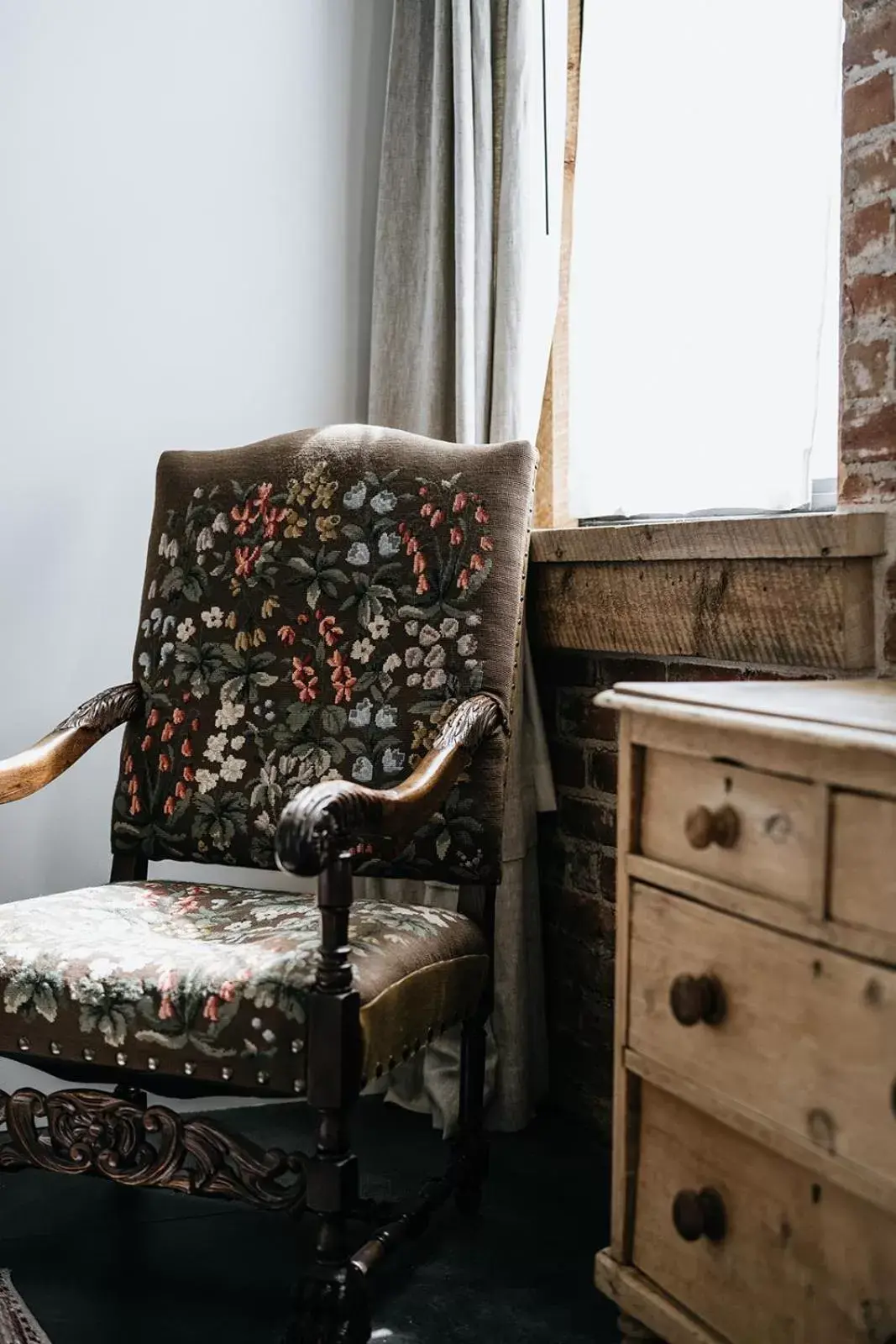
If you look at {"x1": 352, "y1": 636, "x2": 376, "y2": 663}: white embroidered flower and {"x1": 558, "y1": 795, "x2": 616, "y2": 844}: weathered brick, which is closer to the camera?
{"x1": 352, "y1": 636, "x2": 376, "y2": 663}: white embroidered flower

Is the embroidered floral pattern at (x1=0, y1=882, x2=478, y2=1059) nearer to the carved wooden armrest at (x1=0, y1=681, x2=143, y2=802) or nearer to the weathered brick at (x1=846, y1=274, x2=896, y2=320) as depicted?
the carved wooden armrest at (x1=0, y1=681, x2=143, y2=802)

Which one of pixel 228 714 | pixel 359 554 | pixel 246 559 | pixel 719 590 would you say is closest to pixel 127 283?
pixel 246 559

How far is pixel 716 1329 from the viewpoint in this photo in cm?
130

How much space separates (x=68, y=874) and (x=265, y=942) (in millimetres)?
949

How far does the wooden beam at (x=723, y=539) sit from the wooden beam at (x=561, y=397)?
0.27m

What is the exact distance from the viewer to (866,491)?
1703 mm

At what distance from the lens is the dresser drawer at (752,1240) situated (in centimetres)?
111

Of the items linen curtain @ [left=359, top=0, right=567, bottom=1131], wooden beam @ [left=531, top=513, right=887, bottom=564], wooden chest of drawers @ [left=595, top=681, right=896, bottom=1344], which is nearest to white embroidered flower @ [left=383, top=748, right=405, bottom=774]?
linen curtain @ [left=359, top=0, right=567, bottom=1131]

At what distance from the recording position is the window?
191cm

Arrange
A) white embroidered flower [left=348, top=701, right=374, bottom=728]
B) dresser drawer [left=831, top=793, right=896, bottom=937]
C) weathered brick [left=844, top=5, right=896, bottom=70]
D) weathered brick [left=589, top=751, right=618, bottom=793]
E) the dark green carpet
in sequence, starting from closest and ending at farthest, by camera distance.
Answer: dresser drawer [left=831, top=793, right=896, bottom=937] < weathered brick [left=844, top=5, right=896, bottom=70] < the dark green carpet < white embroidered flower [left=348, top=701, right=374, bottom=728] < weathered brick [left=589, top=751, right=618, bottom=793]

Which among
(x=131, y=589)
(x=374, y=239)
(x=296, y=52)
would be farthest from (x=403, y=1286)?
(x=296, y=52)

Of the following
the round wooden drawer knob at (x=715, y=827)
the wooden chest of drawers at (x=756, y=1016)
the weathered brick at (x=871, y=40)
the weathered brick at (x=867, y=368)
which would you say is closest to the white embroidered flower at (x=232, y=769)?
the wooden chest of drawers at (x=756, y=1016)

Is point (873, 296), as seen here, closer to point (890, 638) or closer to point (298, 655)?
point (890, 638)

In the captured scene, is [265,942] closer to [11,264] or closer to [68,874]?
[68,874]
